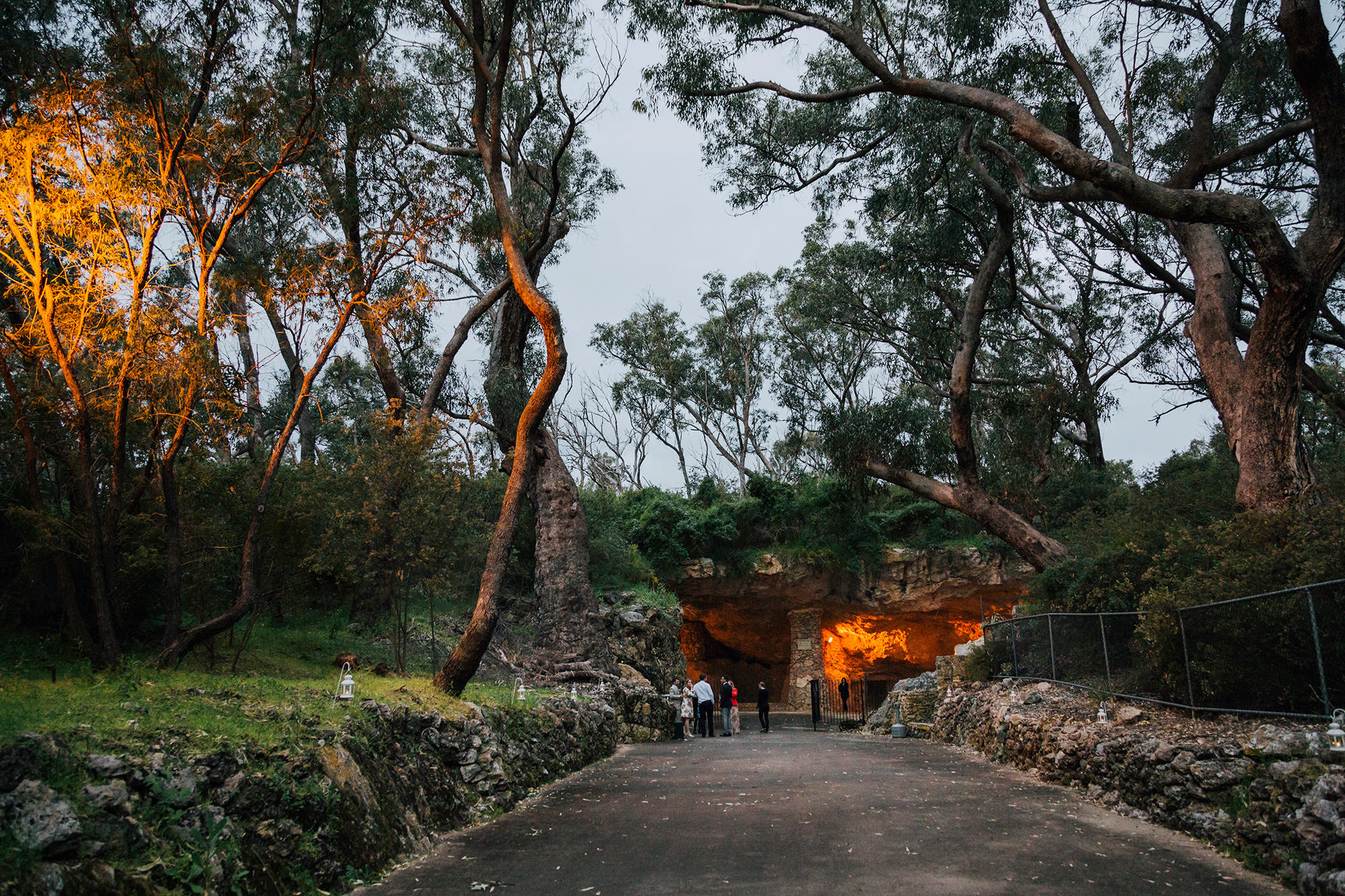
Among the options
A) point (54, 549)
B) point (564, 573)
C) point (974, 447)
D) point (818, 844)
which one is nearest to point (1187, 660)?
point (818, 844)

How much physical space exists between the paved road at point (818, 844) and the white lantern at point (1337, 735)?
916mm

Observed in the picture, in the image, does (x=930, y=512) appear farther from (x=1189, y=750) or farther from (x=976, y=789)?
(x=1189, y=750)

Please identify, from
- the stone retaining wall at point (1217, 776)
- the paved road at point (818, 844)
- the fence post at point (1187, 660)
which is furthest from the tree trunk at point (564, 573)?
the fence post at point (1187, 660)

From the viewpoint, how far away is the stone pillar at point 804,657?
2728cm

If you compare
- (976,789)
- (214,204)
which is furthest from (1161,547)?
(214,204)

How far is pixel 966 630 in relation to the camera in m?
28.5

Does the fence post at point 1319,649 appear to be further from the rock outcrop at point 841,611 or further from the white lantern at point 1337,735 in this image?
the rock outcrop at point 841,611

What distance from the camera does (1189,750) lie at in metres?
6.34

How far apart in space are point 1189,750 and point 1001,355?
1999 cm

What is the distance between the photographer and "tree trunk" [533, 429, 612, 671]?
16.4 m

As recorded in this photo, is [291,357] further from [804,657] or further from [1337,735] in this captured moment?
[804,657]

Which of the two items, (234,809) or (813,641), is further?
(813,641)

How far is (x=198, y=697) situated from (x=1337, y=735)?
7838 millimetres

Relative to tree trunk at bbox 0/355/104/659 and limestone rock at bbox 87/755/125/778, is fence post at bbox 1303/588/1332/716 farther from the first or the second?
tree trunk at bbox 0/355/104/659
